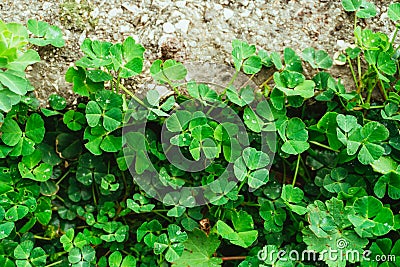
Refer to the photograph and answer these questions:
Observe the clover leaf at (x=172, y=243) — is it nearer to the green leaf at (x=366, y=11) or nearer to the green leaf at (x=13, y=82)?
the green leaf at (x=13, y=82)

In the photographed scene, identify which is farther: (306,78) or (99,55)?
(306,78)

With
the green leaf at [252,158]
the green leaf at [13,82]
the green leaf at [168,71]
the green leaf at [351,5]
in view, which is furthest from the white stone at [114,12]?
the green leaf at [351,5]

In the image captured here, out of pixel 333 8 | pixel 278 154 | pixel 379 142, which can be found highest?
pixel 333 8

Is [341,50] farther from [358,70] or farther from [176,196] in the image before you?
[176,196]

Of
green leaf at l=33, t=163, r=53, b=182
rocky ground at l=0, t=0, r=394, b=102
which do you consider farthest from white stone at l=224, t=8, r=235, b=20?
green leaf at l=33, t=163, r=53, b=182

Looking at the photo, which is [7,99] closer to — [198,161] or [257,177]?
[198,161]

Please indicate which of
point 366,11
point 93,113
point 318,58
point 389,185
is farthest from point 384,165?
point 93,113

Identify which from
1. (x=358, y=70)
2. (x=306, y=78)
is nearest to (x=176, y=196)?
(x=306, y=78)

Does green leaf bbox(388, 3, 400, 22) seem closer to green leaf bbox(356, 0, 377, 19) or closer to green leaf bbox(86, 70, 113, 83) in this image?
green leaf bbox(356, 0, 377, 19)

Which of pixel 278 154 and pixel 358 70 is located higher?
pixel 358 70
